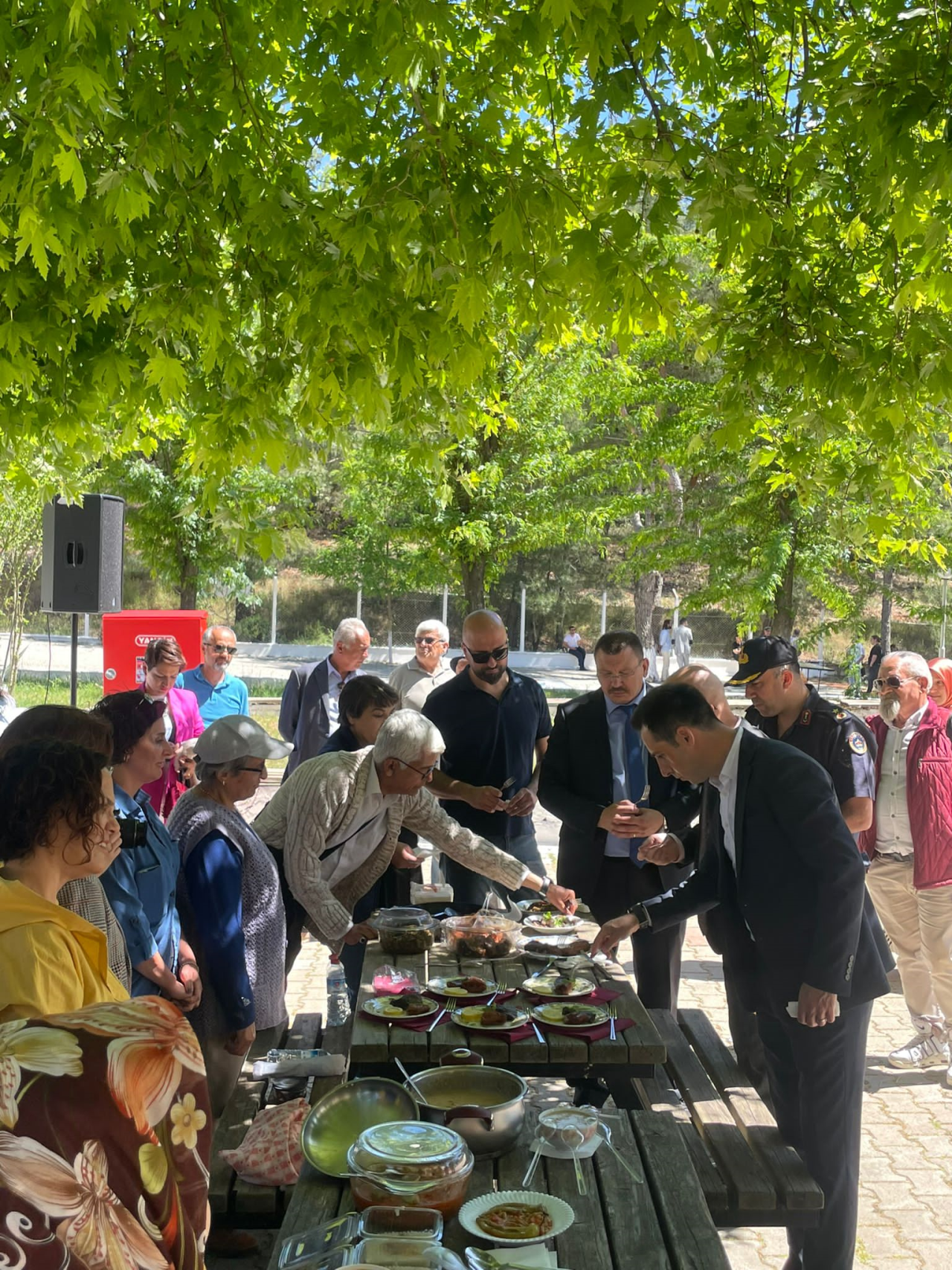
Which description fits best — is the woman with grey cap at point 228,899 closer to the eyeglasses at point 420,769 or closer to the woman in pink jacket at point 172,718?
the eyeglasses at point 420,769

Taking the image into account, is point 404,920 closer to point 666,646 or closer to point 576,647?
point 666,646

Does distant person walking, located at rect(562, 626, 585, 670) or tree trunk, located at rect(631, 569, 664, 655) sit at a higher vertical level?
tree trunk, located at rect(631, 569, 664, 655)

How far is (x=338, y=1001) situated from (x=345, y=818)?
0.81m

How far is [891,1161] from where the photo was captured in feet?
17.1

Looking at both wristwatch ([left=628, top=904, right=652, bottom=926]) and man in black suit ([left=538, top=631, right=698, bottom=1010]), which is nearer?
wristwatch ([left=628, top=904, right=652, bottom=926])

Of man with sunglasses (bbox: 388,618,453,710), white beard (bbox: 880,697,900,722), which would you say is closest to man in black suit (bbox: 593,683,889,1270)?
white beard (bbox: 880,697,900,722)

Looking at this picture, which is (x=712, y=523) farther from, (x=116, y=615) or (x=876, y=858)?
(x=876, y=858)

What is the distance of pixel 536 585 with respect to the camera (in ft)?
148

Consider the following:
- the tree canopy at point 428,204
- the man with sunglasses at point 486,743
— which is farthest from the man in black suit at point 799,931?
the man with sunglasses at point 486,743

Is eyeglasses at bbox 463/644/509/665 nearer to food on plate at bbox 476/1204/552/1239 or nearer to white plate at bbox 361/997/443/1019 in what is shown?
white plate at bbox 361/997/443/1019

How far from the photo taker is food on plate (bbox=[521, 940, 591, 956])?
470 centimetres

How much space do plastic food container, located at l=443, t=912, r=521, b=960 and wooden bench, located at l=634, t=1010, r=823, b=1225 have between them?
720 millimetres

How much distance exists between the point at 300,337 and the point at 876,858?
430cm

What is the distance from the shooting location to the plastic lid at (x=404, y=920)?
15.6 ft
